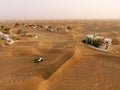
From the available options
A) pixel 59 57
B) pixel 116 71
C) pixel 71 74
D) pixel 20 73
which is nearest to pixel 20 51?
pixel 59 57

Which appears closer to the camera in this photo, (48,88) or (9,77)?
(48,88)

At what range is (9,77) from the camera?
1080 cm

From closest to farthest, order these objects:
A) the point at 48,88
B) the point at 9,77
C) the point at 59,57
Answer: the point at 48,88
the point at 9,77
the point at 59,57

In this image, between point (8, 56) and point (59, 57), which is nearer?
point (59, 57)

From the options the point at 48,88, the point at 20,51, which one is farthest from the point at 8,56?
the point at 48,88

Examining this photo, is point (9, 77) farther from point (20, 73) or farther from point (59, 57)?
point (59, 57)

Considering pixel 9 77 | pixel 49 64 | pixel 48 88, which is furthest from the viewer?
pixel 49 64

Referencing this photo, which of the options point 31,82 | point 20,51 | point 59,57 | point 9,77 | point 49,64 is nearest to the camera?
point 31,82

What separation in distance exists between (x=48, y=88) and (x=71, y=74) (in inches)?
80.5

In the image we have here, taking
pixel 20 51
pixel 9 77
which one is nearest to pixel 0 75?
pixel 9 77

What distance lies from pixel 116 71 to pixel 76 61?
2708mm

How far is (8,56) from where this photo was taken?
50.7 ft

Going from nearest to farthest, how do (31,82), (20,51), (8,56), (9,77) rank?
(31,82), (9,77), (8,56), (20,51)

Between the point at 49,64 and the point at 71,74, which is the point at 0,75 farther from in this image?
the point at 71,74
